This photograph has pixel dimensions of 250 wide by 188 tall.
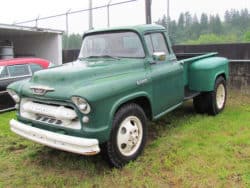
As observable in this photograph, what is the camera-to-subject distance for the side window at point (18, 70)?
8.37 meters

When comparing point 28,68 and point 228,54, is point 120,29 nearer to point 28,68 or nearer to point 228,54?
point 28,68

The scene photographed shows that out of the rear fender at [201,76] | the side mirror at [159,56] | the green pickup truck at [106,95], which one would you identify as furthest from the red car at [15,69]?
the side mirror at [159,56]

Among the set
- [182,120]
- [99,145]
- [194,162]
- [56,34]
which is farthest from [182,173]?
[56,34]

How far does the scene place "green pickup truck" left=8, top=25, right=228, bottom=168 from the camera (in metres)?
3.64

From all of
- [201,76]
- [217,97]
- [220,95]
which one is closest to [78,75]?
[201,76]

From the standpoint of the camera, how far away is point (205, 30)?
13781 millimetres

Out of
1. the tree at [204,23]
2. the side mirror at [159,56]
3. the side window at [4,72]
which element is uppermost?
Result: the tree at [204,23]

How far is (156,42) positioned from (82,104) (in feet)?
7.20

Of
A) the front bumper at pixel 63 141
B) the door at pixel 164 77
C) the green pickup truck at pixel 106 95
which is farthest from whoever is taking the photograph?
the door at pixel 164 77

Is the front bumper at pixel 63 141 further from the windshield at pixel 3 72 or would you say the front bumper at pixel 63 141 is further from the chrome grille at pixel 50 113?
the windshield at pixel 3 72

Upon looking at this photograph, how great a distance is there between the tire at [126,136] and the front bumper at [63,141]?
0.34 m

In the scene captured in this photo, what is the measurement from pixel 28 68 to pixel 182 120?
4775mm

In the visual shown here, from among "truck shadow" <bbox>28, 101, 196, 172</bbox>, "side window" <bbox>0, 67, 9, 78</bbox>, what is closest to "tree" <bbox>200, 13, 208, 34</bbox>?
"side window" <bbox>0, 67, 9, 78</bbox>

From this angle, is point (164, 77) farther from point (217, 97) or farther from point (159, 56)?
point (217, 97)
